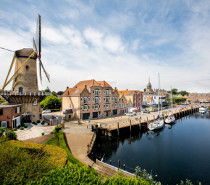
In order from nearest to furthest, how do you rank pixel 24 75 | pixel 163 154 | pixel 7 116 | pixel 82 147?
pixel 82 147
pixel 163 154
pixel 7 116
pixel 24 75

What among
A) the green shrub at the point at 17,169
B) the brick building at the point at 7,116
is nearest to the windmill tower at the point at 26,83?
the brick building at the point at 7,116

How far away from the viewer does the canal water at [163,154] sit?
21256mm

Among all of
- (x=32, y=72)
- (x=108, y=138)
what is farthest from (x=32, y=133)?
(x=108, y=138)

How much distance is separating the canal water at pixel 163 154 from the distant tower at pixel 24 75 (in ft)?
78.9

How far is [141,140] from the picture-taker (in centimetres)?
3638

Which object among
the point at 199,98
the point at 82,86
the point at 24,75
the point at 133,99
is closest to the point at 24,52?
the point at 24,75

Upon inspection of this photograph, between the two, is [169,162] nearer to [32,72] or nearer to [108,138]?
[108,138]

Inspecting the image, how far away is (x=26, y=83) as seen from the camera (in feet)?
113

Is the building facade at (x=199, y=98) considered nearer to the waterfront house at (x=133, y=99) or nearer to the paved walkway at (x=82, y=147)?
the waterfront house at (x=133, y=99)

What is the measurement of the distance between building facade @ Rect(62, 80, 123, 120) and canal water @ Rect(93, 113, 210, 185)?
44.1 ft

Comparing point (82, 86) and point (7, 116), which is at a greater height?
point (82, 86)

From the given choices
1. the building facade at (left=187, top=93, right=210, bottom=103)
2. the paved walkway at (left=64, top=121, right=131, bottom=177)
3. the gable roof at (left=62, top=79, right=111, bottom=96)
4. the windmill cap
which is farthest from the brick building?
the building facade at (left=187, top=93, right=210, bottom=103)

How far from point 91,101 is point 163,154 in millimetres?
28399

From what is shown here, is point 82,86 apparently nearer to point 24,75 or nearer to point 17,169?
point 24,75
